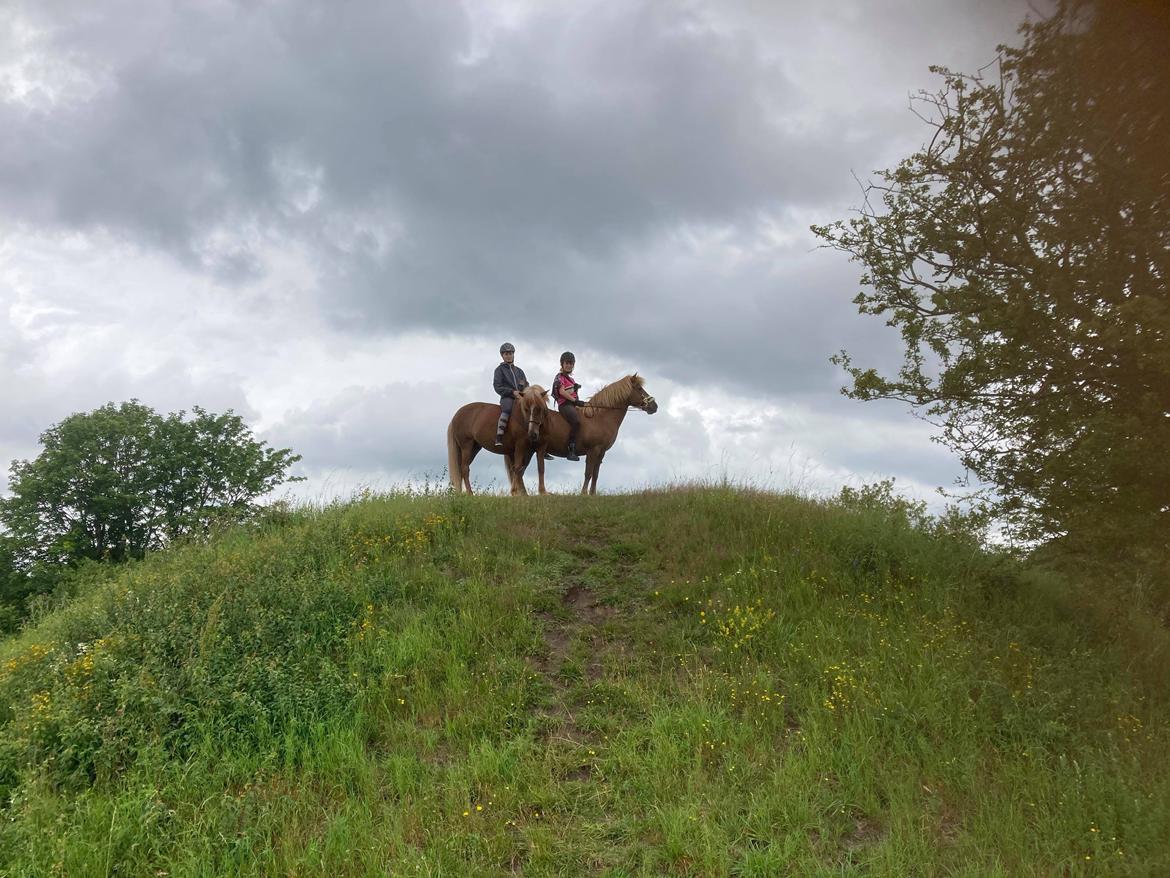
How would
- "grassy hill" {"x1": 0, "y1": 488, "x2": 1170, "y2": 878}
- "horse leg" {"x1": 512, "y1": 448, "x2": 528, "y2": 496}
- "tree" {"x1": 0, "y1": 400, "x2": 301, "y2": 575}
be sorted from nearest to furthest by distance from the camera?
"grassy hill" {"x1": 0, "y1": 488, "x2": 1170, "y2": 878} → "horse leg" {"x1": 512, "y1": 448, "x2": 528, "y2": 496} → "tree" {"x1": 0, "y1": 400, "x2": 301, "y2": 575}

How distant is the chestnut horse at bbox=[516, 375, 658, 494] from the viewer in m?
17.4

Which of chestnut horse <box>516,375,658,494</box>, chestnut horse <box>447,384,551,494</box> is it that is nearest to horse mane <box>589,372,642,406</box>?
chestnut horse <box>516,375,658,494</box>

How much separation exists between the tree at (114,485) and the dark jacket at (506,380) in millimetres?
14955

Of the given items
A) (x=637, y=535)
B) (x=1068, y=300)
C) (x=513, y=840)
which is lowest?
(x=513, y=840)

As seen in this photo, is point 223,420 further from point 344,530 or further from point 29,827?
point 29,827

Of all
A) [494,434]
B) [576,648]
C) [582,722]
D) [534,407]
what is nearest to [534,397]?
[534,407]

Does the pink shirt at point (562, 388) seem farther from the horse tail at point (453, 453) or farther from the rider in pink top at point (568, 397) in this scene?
the horse tail at point (453, 453)

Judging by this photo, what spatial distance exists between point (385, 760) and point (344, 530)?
601cm

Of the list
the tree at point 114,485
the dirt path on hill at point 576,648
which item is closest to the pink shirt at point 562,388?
the dirt path on hill at point 576,648

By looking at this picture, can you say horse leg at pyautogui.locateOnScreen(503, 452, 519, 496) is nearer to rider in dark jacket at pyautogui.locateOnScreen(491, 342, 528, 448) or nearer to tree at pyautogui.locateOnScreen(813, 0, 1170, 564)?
rider in dark jacket at pyautogui.locateOnScreen(491, 342, 528, 448)

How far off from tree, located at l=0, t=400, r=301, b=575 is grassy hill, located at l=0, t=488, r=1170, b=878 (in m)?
20.1

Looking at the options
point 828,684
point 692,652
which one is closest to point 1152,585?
point 828,684

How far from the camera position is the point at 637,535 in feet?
41.1

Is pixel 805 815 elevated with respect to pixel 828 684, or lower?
lower
